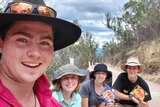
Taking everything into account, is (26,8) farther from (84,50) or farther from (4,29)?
(84,50)

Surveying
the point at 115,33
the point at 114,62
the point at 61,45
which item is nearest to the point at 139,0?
the point at 115,33

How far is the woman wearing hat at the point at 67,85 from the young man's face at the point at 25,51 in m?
2.49

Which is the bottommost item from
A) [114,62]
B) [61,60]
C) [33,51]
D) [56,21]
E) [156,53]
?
[114,62]

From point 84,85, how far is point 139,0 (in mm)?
20904

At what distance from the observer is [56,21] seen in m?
1.60

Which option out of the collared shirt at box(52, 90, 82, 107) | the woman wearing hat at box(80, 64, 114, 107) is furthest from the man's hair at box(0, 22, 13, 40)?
the woman wearing hat at box(80, 64, 114, 107)

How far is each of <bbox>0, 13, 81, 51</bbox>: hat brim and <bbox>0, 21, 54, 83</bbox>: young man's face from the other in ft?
0.10

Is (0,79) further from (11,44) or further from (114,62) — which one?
(114,62)

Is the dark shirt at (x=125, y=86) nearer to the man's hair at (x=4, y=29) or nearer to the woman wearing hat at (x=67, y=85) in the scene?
the woman wearing hat at (x=67, y=85)

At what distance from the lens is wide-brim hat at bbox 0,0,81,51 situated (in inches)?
58.3

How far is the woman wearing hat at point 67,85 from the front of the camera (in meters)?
4.02

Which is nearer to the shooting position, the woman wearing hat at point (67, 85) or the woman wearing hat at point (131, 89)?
the woman wearing hat at point (67, 85)

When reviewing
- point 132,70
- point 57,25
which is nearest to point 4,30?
point 57,25

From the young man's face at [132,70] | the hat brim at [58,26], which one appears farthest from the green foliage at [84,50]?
the hat brim at [58,26]
